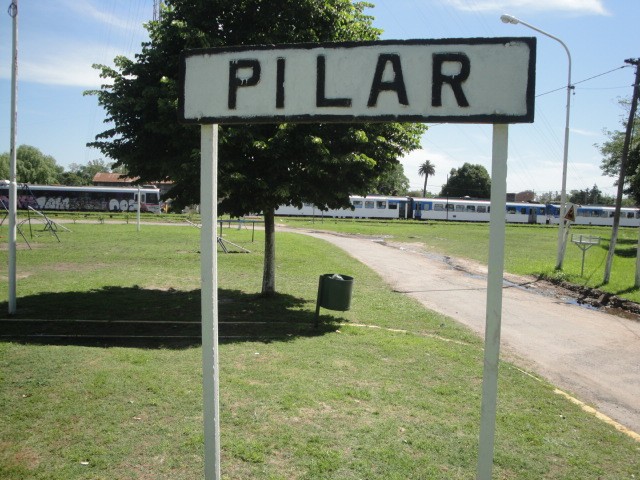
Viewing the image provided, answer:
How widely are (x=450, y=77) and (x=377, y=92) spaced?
338 millimetres

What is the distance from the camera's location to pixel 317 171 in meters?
8.61

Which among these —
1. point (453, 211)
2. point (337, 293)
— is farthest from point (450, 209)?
point (337, 293)

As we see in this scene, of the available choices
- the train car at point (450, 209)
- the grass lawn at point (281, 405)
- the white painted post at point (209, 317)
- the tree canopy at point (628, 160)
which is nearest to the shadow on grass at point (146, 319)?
the grass lawn at point (281, 405)

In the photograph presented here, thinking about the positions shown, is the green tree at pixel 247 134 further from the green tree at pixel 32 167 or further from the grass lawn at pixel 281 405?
the green tree at pixel 32 167

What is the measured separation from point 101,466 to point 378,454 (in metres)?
2.15

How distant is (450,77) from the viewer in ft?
7.55

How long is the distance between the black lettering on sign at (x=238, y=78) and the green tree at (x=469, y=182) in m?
96.9

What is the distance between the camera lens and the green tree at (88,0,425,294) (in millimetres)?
8594

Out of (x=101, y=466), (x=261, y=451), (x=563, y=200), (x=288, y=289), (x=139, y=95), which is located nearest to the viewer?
(x=101, y=466)

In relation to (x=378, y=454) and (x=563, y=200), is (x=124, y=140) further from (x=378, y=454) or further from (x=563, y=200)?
(x=563, y=200)

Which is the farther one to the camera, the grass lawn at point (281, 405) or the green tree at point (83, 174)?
the green tree at point (83, 174)

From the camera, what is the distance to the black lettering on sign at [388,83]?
2.34 meters

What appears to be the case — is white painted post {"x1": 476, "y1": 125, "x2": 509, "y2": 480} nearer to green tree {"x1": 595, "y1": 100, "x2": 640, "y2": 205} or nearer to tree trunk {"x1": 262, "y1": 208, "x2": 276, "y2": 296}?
tree trunk {"x1": 262, "y1": 208, "x2": 276, "y2": 296}

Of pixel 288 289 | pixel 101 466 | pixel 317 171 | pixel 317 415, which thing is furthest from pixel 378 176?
pixel 101 466
